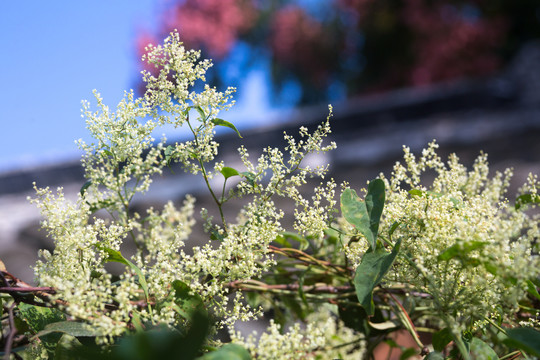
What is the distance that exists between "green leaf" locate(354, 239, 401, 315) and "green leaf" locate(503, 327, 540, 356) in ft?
0.48

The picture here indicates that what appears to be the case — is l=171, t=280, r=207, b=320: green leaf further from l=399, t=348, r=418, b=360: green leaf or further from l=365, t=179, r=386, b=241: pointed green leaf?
l=399, t=348, r=418, b=360: green leaf

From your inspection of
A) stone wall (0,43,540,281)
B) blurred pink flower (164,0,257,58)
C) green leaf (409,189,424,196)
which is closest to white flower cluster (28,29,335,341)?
green leaf (409,189,424,196)

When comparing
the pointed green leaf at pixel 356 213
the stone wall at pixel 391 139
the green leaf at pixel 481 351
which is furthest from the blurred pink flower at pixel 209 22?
the green leaf at pixel 481 351

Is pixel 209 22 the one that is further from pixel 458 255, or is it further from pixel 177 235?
pixel 458 255

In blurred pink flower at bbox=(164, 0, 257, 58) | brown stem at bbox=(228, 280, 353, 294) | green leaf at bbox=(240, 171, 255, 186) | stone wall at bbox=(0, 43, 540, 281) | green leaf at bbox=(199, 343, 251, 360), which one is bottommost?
green leaf at bbox=(199, 343, 251, 360)

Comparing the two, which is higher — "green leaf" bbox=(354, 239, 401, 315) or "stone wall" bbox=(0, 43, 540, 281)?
"stone wall" bbox=(0, 43, 540, 281)

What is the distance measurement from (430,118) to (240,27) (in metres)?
6.96

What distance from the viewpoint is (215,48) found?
970 centimetres

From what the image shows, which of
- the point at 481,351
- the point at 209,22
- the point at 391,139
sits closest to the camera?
the point at 481,351

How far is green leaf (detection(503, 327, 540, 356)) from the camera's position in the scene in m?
0.48

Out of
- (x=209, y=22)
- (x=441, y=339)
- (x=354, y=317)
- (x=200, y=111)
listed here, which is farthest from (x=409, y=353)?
(x=209, y=22)

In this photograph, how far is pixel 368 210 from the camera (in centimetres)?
57

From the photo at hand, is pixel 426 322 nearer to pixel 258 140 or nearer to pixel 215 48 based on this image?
pixel 258 140

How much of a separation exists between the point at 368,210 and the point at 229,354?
0.82 feet
